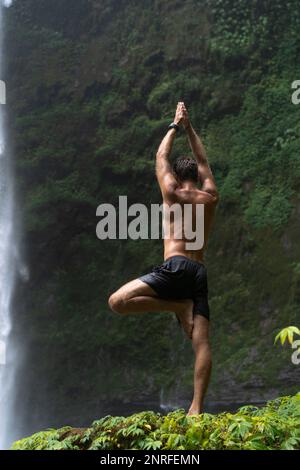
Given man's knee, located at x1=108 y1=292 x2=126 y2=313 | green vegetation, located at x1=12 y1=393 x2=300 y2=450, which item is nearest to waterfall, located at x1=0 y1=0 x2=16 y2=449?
man's knee, located at x1=108 y1=292 x2=126 y2=313

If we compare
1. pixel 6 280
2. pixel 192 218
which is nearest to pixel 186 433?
pixel 192 218

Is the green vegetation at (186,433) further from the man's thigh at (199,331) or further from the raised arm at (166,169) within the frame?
the raised arm at (166,169)

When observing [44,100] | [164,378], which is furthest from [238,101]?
[164,378]

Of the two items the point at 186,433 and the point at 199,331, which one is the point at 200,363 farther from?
the point at 186,433

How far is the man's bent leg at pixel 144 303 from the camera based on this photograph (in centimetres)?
497

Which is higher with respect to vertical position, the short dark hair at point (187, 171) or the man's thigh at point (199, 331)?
the short dark hair at point (187, 171)

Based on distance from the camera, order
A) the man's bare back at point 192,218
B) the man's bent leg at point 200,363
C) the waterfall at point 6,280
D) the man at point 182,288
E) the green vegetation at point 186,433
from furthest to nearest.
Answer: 1. the waterfall at point 6,280
2. the man's bare back at point 192,218
3. the man at point 182,288
4. the man's bent leg at point 200,363
5. the green vegetation at point 186,433

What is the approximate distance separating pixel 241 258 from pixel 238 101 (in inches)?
134

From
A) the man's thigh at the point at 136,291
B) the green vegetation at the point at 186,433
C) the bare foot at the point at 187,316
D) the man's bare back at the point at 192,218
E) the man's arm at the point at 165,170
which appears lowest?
the green vegetation at the point at 186,433

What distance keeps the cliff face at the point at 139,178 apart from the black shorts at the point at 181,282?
6350 millimetres

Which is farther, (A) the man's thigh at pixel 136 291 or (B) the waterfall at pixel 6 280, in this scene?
(B) the waterfall at pixel 6 280

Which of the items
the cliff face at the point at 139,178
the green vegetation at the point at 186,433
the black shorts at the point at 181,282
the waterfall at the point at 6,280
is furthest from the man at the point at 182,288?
the waterfall at the point at 6,280

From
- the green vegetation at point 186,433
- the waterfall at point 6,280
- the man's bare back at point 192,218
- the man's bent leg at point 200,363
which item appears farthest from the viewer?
the waterfall at point 6,280
